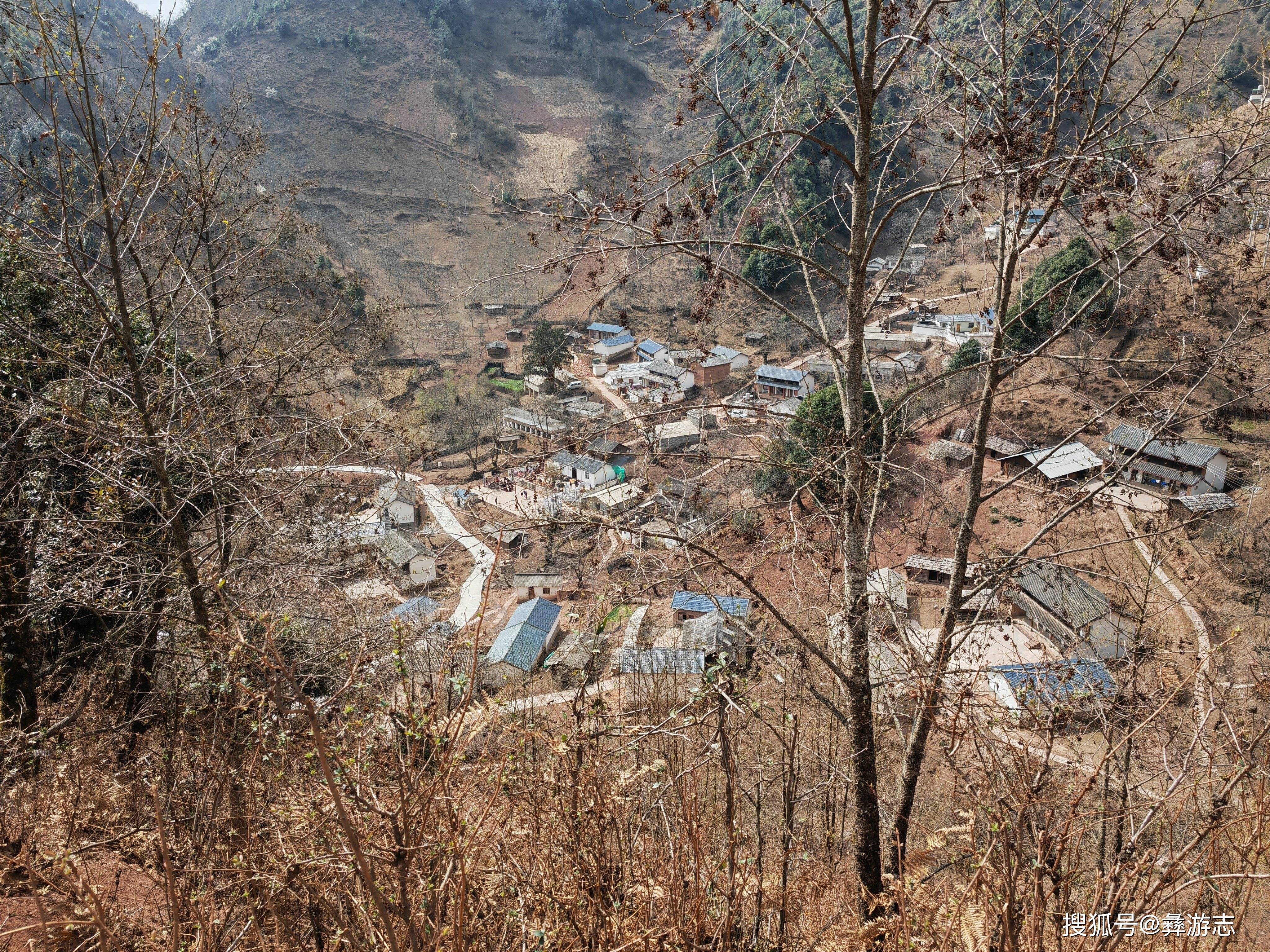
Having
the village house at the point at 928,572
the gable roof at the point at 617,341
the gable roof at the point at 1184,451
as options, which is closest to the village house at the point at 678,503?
the village house at the point at 928,572

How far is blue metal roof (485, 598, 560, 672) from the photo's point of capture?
588 inches

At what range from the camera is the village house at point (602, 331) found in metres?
33.8

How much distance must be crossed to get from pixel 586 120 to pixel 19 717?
201 feet

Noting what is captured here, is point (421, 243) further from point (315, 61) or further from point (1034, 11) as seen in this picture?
point (1034, 11)

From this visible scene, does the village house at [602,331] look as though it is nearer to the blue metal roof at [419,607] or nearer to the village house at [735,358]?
the village house at [735,358]

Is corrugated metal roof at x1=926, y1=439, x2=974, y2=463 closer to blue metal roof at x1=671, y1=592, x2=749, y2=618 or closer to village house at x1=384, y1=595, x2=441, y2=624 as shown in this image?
blue metal roof at x1=671, y1=592, x2=749, y2=618

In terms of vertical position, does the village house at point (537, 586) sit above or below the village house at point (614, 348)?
below

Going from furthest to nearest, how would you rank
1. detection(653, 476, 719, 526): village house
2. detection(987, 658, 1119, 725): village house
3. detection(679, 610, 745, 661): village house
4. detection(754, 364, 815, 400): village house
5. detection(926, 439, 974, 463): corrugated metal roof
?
detection(754, 364, 815, 400): village house → detection(926, 439, 974, 463): corrugated metal roof → detection(679, 610, 745, 661): village house → detection(653, 476, 719, 526): village house → detection(987, 658, 1119, 725): village house

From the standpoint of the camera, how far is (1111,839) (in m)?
7.44

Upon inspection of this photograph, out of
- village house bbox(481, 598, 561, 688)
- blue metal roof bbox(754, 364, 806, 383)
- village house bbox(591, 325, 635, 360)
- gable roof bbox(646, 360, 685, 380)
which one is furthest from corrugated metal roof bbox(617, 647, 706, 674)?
village house bbox(591, 325, 635, 360)

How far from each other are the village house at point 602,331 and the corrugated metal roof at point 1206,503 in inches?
1019

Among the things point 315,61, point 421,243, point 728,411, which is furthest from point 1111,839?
point 315,61

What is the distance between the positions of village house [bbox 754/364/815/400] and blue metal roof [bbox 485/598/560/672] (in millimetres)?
11826

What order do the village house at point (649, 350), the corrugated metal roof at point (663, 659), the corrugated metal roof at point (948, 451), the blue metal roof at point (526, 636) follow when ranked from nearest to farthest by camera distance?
the corrugated metal roof at point (663, 659)
the blue metal roof at point (526, 636)
the corrugated metal roof at point (948, 451)
the village house at point (649, 350)
